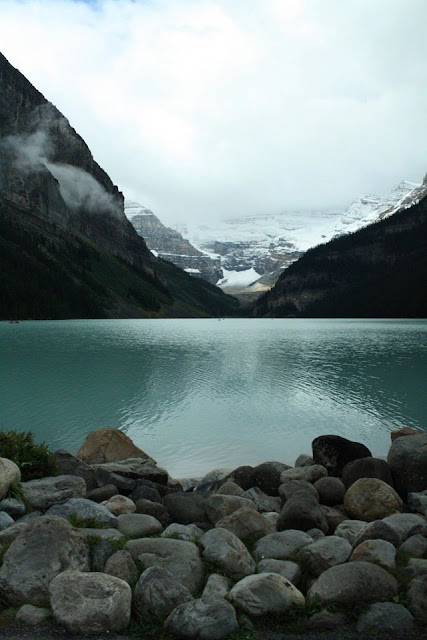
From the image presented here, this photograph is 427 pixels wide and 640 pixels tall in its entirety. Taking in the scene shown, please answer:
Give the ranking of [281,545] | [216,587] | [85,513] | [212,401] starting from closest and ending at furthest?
[216,587], [281,545], [85,513], [212,401]

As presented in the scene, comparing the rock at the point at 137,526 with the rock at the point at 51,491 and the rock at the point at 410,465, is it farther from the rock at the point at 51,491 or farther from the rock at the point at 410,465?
the rock at the point at 410,465

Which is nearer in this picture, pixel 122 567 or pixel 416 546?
pixel 122 567

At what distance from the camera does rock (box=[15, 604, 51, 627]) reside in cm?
777

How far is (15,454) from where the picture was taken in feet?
49.8

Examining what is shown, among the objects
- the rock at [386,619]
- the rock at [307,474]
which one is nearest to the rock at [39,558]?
the rock at [386,619]

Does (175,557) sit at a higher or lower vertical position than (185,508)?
higher

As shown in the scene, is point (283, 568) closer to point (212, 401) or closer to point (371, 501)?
point (371, 501)

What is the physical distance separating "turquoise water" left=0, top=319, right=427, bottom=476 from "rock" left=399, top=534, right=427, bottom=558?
12.7m

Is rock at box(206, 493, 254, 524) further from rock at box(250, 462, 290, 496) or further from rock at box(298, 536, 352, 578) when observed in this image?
rock at box(298, 536, 352, 578)

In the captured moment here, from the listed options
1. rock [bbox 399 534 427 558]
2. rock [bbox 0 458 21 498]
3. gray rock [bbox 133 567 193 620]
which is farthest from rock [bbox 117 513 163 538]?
rock [bbox 399 534 427 558]

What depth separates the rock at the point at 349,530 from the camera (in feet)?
39.0

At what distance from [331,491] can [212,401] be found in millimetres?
22130

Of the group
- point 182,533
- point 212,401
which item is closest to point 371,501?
point 182,533

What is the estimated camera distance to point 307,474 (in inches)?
693
